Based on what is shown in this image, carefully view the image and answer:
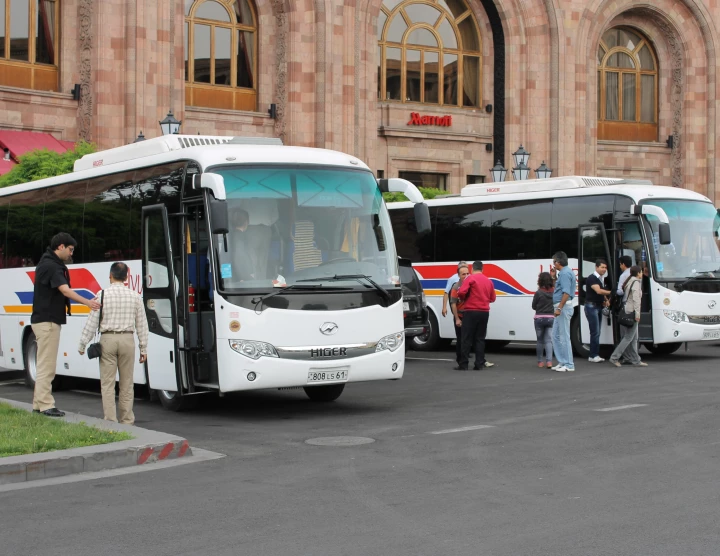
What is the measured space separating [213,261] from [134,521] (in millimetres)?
5398

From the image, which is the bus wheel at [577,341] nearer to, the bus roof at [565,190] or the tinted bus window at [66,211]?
the bus roof at [565,190]

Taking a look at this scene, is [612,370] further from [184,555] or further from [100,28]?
[100,28]

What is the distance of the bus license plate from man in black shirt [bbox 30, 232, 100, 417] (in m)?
2.67

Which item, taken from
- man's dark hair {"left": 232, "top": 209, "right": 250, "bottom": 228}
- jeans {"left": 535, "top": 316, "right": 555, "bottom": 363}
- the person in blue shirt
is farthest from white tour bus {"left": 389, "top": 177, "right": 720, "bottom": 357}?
man's dark hair {"left": 232, "top": 209, "right": 250, "bottom": 228}

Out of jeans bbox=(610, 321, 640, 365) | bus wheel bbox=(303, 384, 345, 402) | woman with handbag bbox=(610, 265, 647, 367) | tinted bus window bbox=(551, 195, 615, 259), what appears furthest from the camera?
tinted bus window bbox=(551, 195, 615, 259)

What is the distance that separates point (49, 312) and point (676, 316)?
483 inches

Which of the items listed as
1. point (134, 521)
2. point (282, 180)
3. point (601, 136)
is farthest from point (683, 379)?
point (601, 136)

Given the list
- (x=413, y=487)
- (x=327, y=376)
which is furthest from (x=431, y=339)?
(x=413, y=487)

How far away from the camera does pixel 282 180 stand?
524 inches

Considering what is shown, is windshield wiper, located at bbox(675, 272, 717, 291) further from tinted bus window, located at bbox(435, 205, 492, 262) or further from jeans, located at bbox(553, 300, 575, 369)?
tinted bus window, located at bbox(435, 205, 492, 262)

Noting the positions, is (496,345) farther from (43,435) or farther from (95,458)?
(95,458)

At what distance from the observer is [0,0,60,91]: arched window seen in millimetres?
33156

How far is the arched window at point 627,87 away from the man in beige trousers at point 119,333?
38.4 metres

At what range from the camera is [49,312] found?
497 inches
